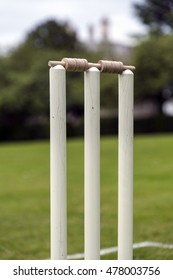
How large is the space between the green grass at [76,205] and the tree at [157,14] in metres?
3.10

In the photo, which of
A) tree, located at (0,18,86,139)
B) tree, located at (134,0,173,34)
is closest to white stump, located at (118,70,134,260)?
tree, located at (134,0,173,34)

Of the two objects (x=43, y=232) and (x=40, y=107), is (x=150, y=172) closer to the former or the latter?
(x=43, y=232)

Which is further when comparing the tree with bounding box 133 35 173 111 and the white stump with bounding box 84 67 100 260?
the tree with bounding box 133 35 173 111

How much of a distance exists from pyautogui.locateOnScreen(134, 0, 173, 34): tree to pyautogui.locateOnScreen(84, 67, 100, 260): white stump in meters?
6.06

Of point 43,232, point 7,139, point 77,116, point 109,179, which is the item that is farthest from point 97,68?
point 77,116

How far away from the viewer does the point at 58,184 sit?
9.95 ft

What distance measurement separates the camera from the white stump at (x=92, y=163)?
313 centimetres

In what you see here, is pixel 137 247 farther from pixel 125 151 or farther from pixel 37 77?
pixel 37 77

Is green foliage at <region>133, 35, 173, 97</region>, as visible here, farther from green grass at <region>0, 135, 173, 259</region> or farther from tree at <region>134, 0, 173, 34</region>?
tree at <region>134, 0, 173, 34</region>

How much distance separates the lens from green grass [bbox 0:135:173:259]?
219 inches

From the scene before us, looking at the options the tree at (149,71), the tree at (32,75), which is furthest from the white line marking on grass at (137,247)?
the tree at (32,75)

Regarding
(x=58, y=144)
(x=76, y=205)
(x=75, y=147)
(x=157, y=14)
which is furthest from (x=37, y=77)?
(x=58, y=144)

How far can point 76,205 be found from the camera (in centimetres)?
835

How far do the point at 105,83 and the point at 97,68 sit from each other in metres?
34.0
